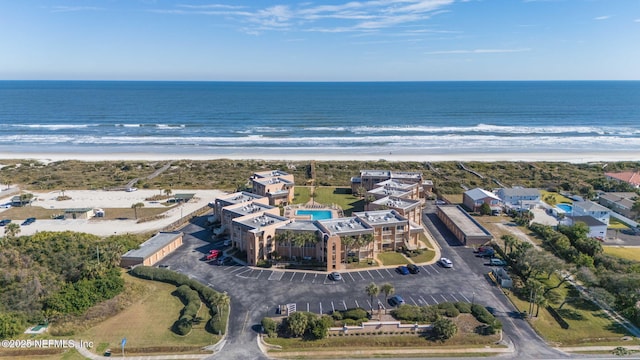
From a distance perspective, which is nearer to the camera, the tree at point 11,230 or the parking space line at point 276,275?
the parking space line at point 276,275

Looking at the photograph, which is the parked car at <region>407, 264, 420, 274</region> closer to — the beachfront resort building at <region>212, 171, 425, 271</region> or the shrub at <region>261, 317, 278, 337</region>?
the beachfront resort building at <region>212, 171, 425, 271</region>

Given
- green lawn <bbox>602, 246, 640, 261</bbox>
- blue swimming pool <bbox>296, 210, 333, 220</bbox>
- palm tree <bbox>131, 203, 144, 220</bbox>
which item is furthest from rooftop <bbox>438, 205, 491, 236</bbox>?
palm tree <bbox>131, 203, 144, 220</bbox>

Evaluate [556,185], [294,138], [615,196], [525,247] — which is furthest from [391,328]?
[294,138]

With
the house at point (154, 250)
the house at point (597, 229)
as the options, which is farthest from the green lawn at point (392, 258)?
the house at point (597, 229)

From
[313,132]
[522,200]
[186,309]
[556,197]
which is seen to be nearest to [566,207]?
[556,197]

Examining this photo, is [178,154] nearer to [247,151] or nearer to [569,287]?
[247,151]

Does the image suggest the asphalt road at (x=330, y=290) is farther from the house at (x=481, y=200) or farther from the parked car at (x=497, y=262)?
the house at (x=481, y=200)

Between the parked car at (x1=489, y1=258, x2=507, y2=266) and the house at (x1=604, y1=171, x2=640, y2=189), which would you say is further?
the house at (x1=604, y1=171, x2=640, y2=189)
